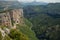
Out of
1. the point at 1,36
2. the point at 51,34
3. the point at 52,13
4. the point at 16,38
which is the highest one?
the point at 1,36

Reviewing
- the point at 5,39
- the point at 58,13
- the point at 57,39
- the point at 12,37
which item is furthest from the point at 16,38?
the point at 58,13

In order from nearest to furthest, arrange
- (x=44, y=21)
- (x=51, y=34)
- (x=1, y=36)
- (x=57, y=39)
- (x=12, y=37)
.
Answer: (x=1, y=36)
(x=12, y=37)
(x=57, y=39)
(x=51, y=34)
(x=44, y=21)

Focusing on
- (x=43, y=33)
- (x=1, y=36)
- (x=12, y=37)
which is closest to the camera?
(x=1, y=36)

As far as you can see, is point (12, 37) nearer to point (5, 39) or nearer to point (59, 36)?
point (5, 39)

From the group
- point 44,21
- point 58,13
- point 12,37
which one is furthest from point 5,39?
point 58,13

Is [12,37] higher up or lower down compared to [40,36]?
higher up

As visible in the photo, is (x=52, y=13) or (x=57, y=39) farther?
(x=52, y=13)

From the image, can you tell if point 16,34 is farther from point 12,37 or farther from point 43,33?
point 43,33

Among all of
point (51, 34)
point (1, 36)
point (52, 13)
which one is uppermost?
point (1, 36)

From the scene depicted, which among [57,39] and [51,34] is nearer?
[57,39]
